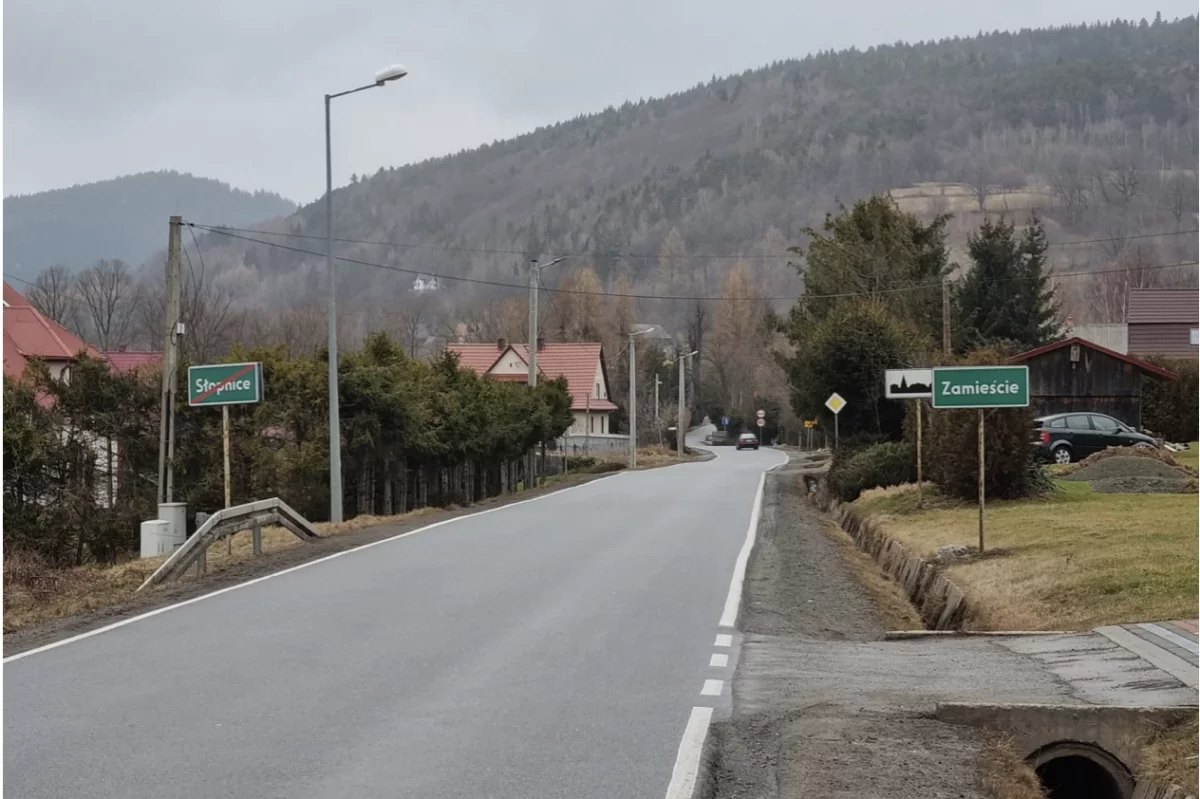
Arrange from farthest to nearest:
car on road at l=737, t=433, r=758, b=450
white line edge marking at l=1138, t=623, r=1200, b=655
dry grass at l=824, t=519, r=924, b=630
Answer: car on road at l=737, t=433, r=758, b=450
dry grass at l=824, t=519, r=924, b=630
white line edge marking at l=1138, t=623, r=1200, b=655

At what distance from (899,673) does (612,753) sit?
339 centimetres

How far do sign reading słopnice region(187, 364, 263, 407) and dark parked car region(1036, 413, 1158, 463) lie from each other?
81.6 ft

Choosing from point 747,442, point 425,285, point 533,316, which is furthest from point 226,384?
point 425,285

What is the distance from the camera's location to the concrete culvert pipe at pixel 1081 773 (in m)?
7.89

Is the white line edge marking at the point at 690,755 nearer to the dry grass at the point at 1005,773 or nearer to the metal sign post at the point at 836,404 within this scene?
the dry grass at the point at 1005,773

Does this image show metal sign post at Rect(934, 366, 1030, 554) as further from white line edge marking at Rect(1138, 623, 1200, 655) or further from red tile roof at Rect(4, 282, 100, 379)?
red tile roof at Rect(4, 282, 100, 379)

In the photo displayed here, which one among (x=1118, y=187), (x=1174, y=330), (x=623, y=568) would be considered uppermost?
(x=1118, y=187)

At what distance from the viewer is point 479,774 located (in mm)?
6691

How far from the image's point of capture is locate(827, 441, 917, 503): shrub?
31.2 metres

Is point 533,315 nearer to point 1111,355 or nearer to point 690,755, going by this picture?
point 1111,355

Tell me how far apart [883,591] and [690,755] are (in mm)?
10325

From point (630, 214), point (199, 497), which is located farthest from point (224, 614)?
point (630, 214)

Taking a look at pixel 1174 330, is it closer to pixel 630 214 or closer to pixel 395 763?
pixel 395 763

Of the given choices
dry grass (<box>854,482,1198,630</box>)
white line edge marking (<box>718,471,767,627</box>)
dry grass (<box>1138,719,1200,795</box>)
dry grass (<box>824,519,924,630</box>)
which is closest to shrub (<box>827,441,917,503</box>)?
white line edge marking (<box>718,471,767,627</box>)
